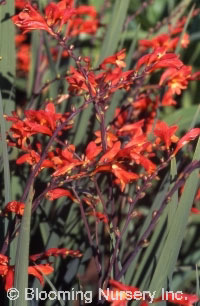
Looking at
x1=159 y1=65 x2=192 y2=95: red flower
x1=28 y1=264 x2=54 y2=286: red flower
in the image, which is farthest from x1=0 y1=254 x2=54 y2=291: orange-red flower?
x1=159 y1=65 x2=192 y2=95: red flower

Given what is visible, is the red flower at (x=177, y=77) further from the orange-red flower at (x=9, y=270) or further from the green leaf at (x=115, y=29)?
the orange-red flower at (x=9, y=270)

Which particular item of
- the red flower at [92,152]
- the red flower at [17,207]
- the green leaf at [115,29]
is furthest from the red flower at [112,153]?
the green leaf at [115,29]

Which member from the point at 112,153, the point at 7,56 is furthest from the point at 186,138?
the point at 7,56

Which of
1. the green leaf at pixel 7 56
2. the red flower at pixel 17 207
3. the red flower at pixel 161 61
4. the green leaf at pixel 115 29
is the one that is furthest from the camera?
the green leaf at pixel 115 29

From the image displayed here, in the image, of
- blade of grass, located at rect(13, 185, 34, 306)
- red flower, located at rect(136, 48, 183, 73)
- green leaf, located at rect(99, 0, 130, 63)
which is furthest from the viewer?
green leaf, located at rect(99, 0, 130, 63)

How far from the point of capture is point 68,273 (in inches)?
61.2

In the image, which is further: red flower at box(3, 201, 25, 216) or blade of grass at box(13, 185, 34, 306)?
red flower at box(3, 201, 25, 216)

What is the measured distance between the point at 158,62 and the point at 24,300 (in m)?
0.62

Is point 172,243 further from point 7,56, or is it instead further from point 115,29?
point 115,29

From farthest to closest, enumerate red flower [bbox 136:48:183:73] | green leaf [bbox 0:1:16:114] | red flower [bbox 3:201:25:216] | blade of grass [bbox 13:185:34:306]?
1. green leaf [bbox 0:1:16:114]
2. red flower [bbox 136:48:183:73]
3. red flower [bbox 3:201:25:216]
4. blade of grass [bbox 13:185:34:306]

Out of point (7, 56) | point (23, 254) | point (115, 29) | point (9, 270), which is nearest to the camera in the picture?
point (23, 254)

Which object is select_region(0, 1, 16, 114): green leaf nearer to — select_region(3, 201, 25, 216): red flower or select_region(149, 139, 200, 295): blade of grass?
select_region(3, 201, 25, 216): red flower

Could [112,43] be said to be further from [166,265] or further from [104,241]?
[166,265]

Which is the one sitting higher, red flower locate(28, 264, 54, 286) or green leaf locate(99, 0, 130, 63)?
green leaf locate(99, 0, 130, 63)
